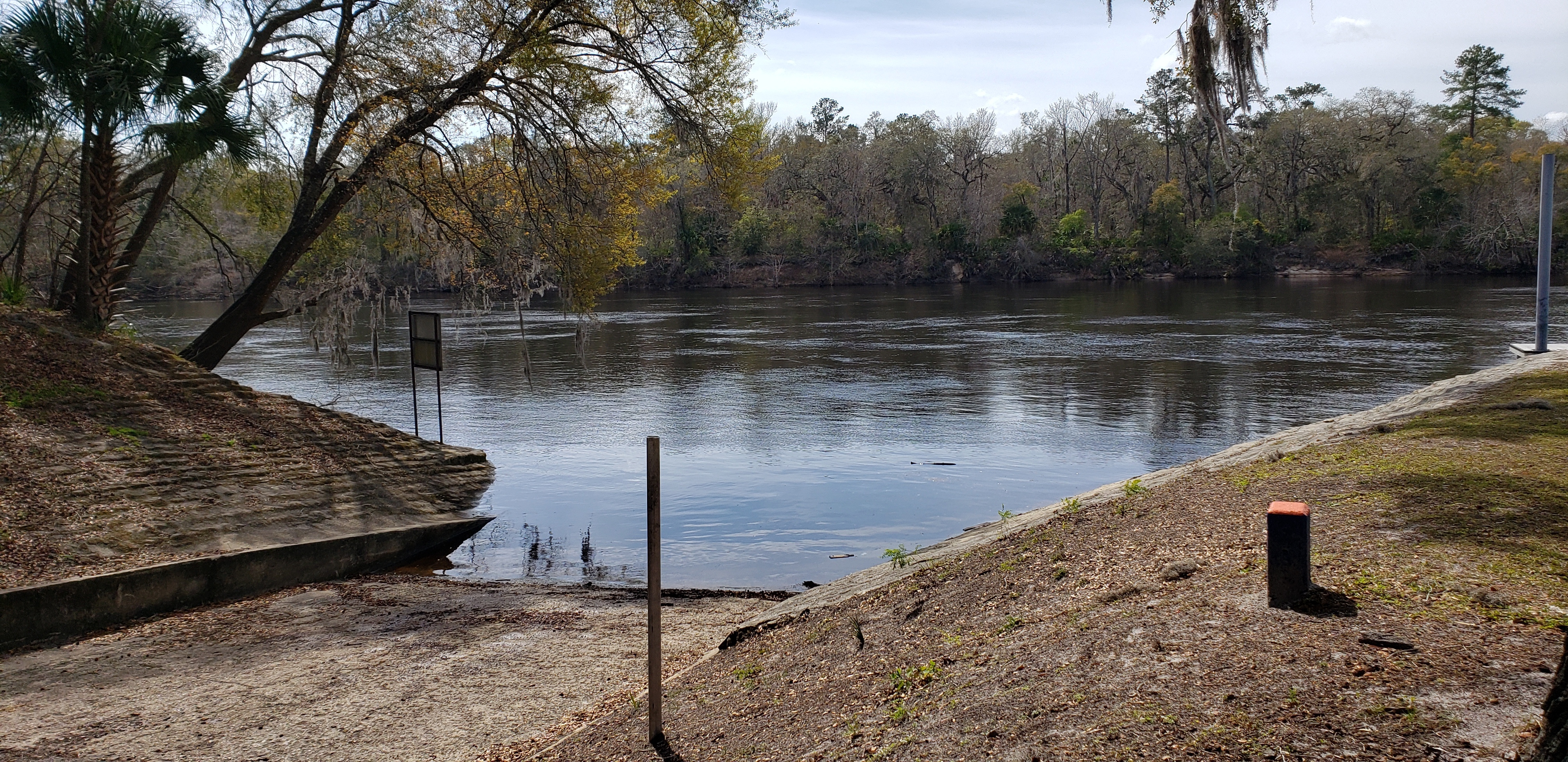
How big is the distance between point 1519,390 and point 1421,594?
9.14 m

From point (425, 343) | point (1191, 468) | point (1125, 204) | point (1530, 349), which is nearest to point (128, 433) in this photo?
point (425, 343)

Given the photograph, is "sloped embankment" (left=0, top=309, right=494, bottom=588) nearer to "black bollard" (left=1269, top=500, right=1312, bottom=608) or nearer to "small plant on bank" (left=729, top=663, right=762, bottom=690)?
"small plant on bank" (left=729, top=663, right=762, bottom=690)

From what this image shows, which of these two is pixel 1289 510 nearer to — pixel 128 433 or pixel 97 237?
pixel 128 433

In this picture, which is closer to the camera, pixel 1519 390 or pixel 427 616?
pixel 427 616

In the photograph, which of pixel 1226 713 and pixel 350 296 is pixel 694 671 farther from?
pixel 350 296

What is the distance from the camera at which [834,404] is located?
2359cm

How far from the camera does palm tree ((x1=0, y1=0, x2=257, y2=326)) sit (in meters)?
11.6

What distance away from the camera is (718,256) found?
87.3 meters

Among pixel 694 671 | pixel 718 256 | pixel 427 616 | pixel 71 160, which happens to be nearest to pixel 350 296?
pixel 71 160

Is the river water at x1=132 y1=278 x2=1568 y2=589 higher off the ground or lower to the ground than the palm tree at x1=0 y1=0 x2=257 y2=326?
lower

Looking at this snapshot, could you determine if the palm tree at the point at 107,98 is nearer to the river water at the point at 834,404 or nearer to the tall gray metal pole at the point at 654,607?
the river water at the point at 834,404

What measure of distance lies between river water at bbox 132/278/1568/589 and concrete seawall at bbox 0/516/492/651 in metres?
0.92

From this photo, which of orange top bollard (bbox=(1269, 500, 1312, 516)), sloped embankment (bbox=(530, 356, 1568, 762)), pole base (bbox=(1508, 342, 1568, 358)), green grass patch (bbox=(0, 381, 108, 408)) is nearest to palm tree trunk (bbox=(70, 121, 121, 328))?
green grass patch (bbox=(0, 381, 108, 408))

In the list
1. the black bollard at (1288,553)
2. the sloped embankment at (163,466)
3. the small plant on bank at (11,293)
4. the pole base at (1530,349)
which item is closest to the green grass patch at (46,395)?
the sloped embankment at (163,466)
